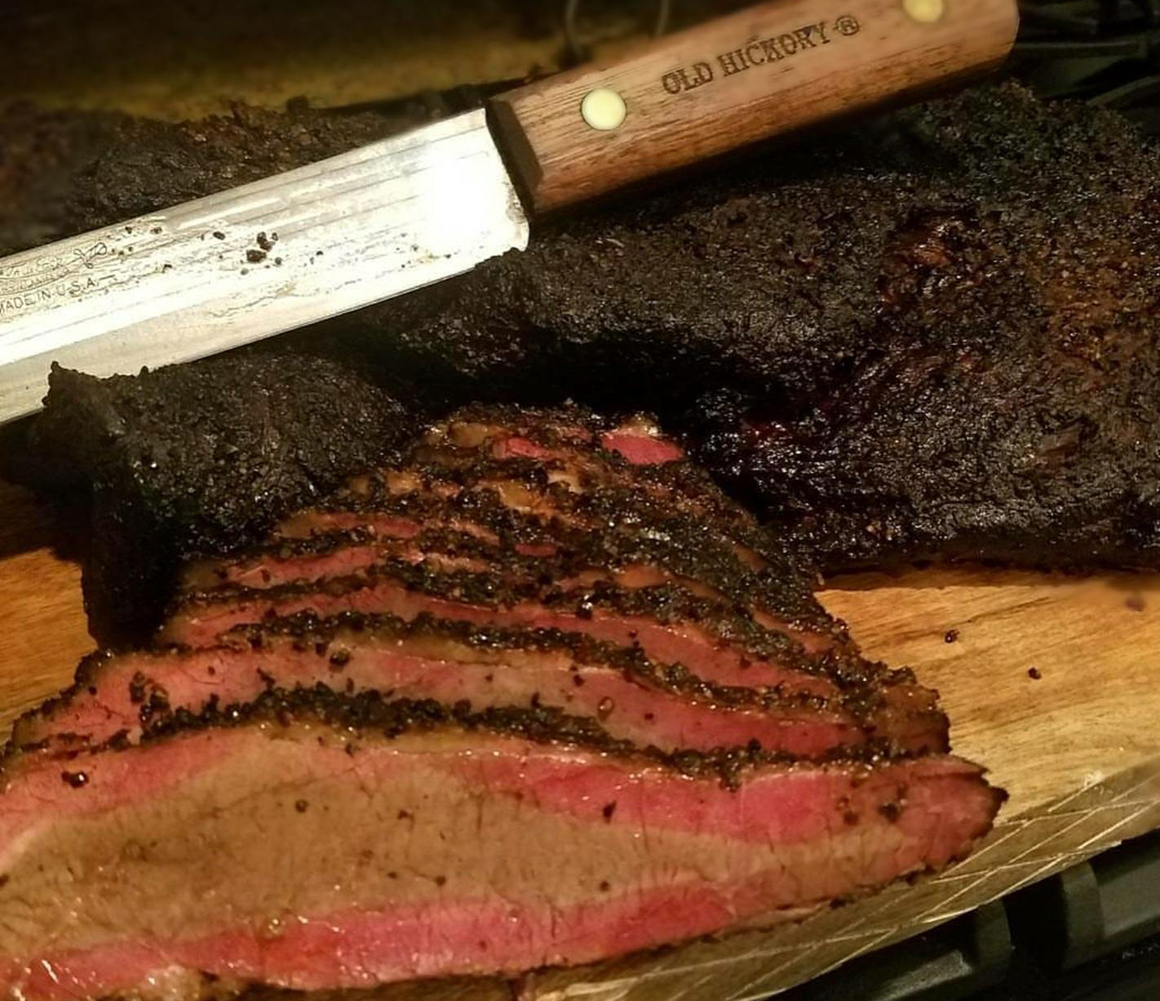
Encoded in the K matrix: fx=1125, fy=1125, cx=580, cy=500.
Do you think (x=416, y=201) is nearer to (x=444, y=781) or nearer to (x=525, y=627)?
(x=525, y=627)

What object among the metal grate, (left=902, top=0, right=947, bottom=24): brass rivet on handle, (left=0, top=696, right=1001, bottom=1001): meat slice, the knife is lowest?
(left=0, top=696, right=1001, bottom=1001): meat slice

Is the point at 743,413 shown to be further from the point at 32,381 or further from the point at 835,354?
the point at 32,381

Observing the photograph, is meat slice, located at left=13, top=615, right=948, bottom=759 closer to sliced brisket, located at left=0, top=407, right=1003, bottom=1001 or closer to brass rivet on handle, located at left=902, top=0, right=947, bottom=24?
sliced brisket, located at left=0, top=407, right=1003, bottom=1001

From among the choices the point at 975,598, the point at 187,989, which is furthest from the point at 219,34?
the point at 975,598

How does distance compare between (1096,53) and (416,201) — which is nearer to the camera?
(416,201)

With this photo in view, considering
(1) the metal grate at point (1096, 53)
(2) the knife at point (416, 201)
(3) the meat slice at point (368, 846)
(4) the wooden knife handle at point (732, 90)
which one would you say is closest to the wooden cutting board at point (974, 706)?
(3) the meat slice at point (368, 846)

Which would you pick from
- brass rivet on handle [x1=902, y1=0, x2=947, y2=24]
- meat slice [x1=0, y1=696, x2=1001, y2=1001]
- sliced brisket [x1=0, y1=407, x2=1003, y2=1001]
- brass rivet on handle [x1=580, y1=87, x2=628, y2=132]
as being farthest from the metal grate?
meat slice [x1=0, y1=696, x2=1001, y2=1001]

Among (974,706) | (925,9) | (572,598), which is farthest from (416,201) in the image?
(974,706)
